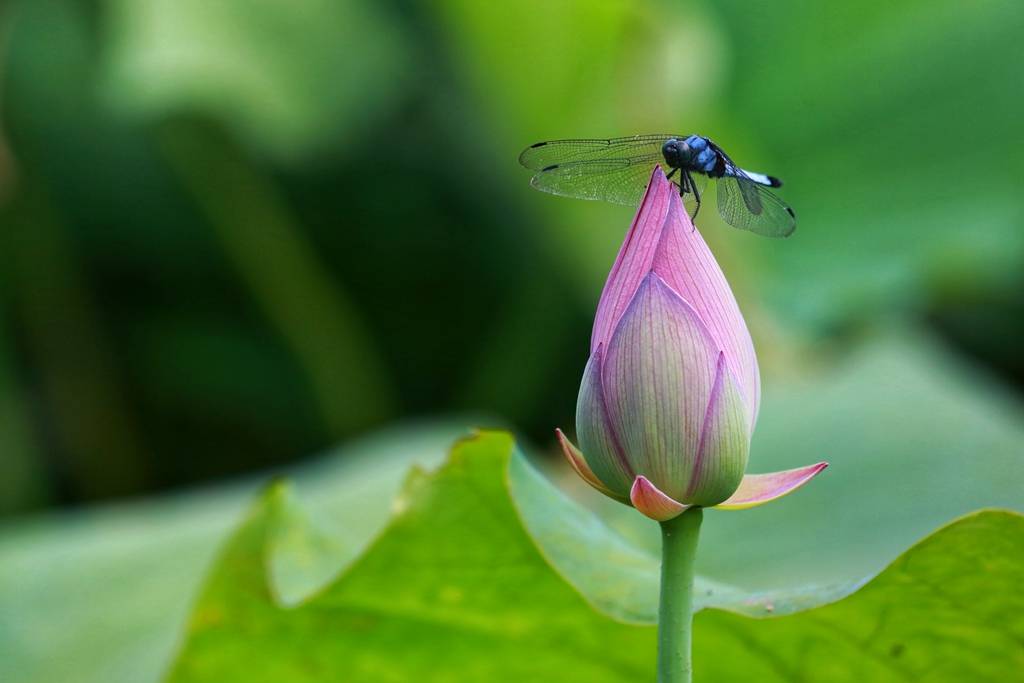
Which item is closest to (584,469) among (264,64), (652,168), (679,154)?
(679,154)

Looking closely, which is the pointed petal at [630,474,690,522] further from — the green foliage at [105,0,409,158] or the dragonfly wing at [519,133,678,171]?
the green foliage at [105,0,409,158]

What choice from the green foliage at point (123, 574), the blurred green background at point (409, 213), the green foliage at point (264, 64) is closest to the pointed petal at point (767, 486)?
the green foliage at point (123, 574)

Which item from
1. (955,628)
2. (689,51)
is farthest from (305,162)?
(955,628)

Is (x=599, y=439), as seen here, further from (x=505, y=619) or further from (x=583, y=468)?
(x=505, y=619)

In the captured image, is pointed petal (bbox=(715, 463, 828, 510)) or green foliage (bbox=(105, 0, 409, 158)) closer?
pointed petal (bbox=(715, 463, 828, 510))

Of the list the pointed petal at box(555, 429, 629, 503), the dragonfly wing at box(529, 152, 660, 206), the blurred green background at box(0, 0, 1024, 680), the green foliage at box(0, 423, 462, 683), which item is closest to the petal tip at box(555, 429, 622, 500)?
the pointed petal at box(555, 429, 629, 503)

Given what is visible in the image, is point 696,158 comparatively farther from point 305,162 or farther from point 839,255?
point 305,162
